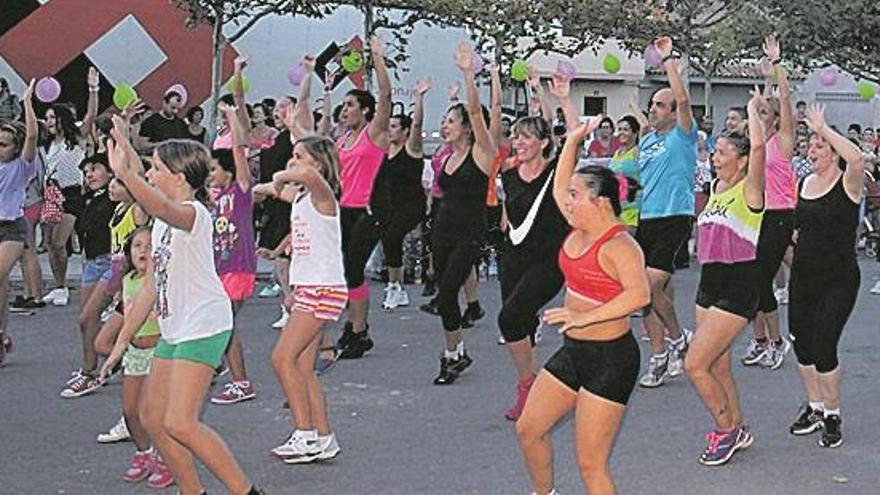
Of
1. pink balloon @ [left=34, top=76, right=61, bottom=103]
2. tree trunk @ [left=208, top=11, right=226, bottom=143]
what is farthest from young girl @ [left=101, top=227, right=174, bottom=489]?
tree trunk @ [left=208, top=11, right=226, bottom=143]

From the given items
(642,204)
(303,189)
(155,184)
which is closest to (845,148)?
(642,204)

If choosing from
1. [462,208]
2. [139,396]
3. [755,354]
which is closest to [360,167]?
[462,208]

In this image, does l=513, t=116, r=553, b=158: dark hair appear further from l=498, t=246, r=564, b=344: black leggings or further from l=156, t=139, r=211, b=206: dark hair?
l=156, t=139, r=211, b=206: dark hair

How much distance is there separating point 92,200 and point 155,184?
11.5 feet

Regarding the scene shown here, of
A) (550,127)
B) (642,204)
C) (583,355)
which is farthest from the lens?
(642,204)

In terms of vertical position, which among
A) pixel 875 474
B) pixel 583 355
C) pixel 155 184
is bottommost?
pixel 875 474

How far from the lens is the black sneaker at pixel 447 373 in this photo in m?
9.04

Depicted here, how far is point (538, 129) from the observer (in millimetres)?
7789

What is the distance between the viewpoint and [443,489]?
643 cm

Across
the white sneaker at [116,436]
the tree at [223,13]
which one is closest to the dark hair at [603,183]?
the white sneaker at [116,436]

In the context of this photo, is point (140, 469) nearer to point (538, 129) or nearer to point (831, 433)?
point (538, 129)

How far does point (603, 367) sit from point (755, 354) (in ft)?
16.3

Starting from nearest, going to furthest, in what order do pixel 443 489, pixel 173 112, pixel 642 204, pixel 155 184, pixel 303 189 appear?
pixel 155 184 → pixel 443 489 → pixel 303 189 → pixel 642 204 → pixel 173 112

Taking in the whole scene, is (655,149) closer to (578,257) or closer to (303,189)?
(303,189)
